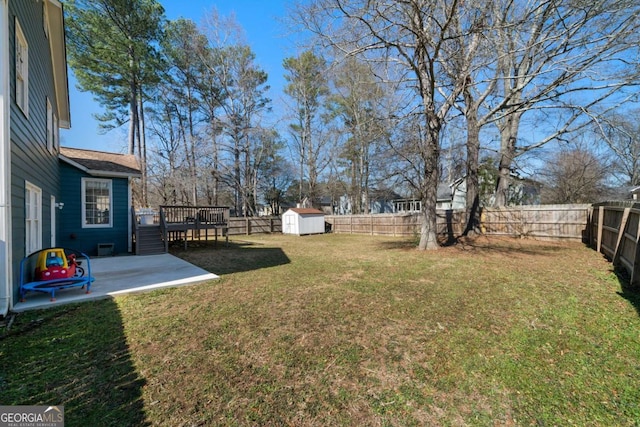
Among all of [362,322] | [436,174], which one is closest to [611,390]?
[362,322]

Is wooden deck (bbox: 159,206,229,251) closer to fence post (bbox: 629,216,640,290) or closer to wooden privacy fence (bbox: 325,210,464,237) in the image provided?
wooden privacy fence (bbox: 325,210,464,237)

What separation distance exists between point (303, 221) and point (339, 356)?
16.1m

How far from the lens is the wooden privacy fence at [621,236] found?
4.57m

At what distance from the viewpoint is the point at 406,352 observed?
9.22ft

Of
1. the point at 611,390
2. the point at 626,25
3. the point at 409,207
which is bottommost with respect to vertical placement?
the point at 611,390

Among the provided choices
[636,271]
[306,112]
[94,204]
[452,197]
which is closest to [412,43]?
[636,271]

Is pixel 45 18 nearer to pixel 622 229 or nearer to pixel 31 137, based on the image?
pixel 31 137

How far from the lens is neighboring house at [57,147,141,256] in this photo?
832cm

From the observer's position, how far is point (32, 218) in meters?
4.89

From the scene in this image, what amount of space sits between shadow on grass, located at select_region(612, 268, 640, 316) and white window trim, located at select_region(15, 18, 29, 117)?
9.47 m

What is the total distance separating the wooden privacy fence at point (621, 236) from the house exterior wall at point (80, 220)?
41.6ft

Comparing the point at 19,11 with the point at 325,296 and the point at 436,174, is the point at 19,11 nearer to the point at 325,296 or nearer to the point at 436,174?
the point at 325,296

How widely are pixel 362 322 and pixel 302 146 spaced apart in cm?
2200

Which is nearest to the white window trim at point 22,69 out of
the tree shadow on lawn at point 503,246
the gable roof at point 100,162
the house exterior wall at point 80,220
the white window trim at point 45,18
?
the white window trim at point 45,18
